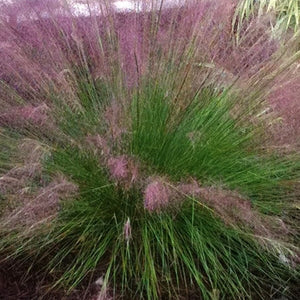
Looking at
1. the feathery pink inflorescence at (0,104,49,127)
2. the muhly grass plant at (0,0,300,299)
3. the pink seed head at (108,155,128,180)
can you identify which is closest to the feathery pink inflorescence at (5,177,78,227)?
the muhly grass plant at (0,0,300,299)

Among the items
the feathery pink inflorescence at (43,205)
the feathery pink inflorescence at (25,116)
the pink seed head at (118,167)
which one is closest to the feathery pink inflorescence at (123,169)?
the pink seed head at (118,167)

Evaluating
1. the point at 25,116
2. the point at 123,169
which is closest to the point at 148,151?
the point at 123,169

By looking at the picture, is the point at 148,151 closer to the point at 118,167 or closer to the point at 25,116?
the point at 118,167

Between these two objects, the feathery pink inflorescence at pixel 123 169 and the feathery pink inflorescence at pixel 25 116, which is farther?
the feathery pink inflorescence at pixel 25 116

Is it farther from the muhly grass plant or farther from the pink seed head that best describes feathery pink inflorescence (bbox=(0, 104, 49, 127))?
the pink seed head

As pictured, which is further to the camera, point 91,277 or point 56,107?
point 56,107

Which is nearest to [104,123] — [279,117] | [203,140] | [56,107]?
[56,107]

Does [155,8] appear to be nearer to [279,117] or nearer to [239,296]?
[279,117]

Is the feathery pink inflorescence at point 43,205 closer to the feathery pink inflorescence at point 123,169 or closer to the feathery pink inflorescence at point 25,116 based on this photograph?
the feathery pink inflorescence at point 123,169
